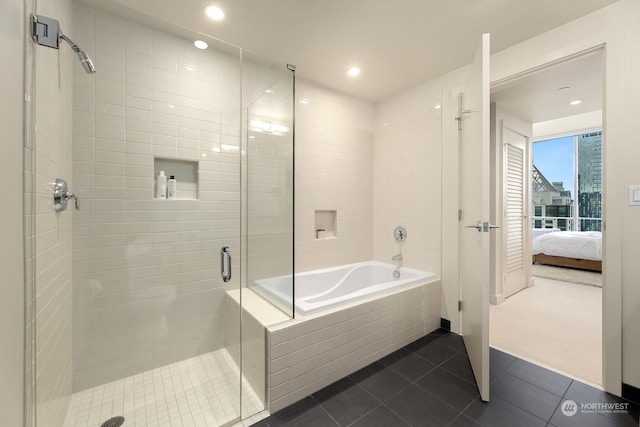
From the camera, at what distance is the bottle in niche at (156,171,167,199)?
185 centimetres

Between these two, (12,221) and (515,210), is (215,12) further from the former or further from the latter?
(515,210)

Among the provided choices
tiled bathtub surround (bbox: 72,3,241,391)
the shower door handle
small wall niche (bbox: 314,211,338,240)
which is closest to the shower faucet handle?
tiled bathtub surround (bbox: 72,3,241,391)

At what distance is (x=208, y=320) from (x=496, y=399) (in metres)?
2.02

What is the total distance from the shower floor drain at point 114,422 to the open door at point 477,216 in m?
2.04

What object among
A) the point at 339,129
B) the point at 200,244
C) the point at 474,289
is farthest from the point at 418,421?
the point at 339,129

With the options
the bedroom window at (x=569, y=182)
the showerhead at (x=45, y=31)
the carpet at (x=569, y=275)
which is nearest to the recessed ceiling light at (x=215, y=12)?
the showerhead at (x=45, y=31)

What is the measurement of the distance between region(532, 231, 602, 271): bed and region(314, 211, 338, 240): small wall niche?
4386 mm

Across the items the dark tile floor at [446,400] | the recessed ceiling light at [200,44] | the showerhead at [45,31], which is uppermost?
the recessed ceiling light at [200,44]

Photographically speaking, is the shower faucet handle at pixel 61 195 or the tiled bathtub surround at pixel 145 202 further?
the tiled bathtub surround at pixel 145 202

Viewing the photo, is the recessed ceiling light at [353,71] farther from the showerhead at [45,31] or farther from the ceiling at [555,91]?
the showerhead at [45,31]

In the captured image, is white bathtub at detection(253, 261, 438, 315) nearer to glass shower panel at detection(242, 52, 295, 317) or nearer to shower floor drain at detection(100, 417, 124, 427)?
glass shower panel at detection(242, 52, 295, 317)

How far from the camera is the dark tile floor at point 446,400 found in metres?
1.38

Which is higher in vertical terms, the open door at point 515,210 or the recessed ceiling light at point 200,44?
the recessed ceiling light at point 200,44

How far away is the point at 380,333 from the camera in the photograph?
1960mm
